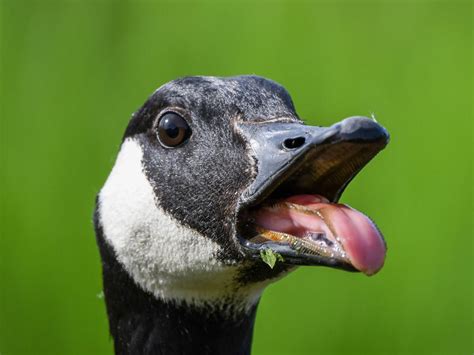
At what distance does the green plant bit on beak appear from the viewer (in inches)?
76.8

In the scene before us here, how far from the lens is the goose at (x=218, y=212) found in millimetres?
1905

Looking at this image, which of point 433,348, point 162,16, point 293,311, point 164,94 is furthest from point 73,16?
point 164,94

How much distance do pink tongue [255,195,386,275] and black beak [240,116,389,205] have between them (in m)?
0.05

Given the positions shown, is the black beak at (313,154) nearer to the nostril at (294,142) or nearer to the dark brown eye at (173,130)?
the nostril at (294,142)

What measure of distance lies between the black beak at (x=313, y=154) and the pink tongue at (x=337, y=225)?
5 cm

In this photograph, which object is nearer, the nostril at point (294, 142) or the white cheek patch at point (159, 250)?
the nostril at point (294, 142)

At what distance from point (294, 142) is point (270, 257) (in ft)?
0.83

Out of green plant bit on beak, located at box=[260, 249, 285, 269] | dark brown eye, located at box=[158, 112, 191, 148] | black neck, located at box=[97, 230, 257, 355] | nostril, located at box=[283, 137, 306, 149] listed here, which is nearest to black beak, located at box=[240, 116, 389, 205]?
nostril, located at box=[283, 137, 306, 149]

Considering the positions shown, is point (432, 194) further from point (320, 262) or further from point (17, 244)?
point (320, 262)

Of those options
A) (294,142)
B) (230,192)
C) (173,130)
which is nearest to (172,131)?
(173,130)

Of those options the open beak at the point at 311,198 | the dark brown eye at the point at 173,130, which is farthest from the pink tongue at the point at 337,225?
the dark brown eye at the point at 173,130

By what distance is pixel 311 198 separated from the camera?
6.61 ft

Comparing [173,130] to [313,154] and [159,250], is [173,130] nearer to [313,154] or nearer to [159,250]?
[159,250]

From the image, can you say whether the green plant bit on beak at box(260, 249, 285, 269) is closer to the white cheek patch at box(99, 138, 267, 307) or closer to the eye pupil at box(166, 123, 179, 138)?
the white cheek patch at box(99, 138, 267, 307)
